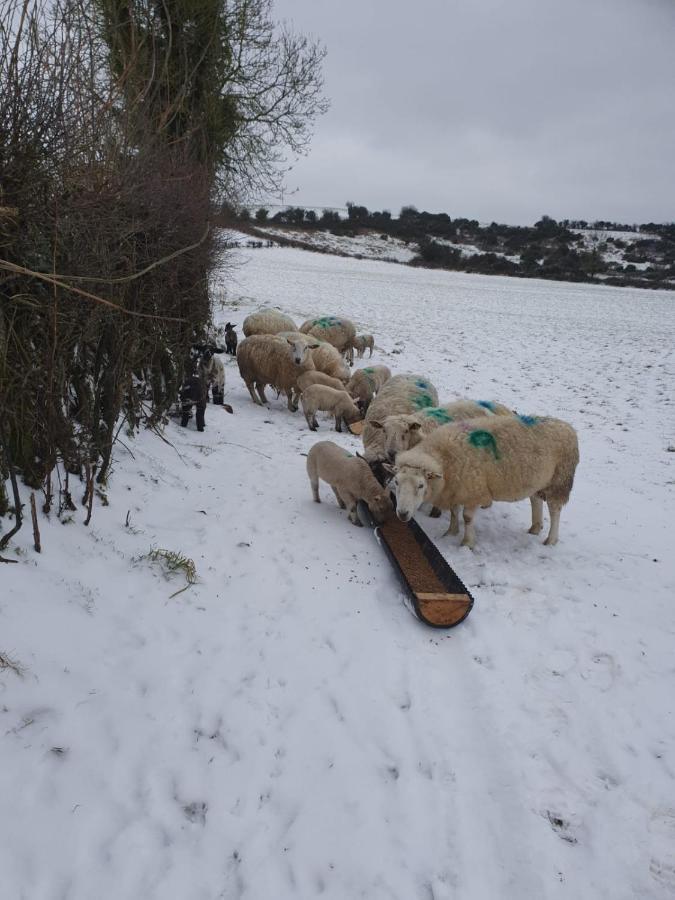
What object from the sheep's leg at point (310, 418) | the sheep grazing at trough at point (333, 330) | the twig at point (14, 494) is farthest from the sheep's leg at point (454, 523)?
the sheep grazing at trough at point (333, 330)

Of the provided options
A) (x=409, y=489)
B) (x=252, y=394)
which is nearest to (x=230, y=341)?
(x=252, y=394)

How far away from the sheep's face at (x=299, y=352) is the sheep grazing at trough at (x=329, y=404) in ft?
2.64

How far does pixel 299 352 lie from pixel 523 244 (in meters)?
62.0

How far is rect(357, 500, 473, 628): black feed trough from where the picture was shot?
3.48 meters

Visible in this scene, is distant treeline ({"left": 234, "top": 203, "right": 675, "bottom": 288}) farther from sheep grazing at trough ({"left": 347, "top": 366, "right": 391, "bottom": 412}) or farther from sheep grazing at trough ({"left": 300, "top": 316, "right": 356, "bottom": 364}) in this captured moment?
sheep grazing at trough ({"left": 347, "top": 366, "right": 391, "bottom": 412})

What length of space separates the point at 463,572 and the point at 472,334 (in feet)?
47.0

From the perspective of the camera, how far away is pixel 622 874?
2.13 m

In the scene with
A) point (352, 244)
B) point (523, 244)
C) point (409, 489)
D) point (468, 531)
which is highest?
point (523, 244)

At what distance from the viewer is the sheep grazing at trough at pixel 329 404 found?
7.82 meters

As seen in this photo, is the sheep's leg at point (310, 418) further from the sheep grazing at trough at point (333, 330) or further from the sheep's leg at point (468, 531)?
the sheep grazing at trough at point (333, 330)

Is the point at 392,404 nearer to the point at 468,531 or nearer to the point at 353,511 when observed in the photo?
the point at 353,511

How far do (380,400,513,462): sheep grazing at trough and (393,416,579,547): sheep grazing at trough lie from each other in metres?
0.55

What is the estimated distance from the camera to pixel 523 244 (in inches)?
2399

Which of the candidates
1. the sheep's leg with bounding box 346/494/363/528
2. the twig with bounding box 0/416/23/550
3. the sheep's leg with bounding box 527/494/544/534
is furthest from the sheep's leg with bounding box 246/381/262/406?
the twig with bounding box 0/416/23/550
